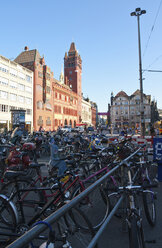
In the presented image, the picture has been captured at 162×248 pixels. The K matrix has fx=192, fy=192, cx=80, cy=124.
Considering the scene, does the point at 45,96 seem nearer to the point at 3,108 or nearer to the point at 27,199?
the point at 3,108

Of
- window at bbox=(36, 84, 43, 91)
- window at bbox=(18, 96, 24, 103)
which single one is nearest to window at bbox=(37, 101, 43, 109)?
window at bbox=(36, 84, 43, 91)

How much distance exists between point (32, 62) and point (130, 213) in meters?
47.4

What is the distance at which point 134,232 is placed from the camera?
2.08m

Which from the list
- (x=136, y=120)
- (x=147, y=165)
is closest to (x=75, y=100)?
(x=136, y=120)

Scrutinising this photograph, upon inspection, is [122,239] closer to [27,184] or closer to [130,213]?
[130,213]

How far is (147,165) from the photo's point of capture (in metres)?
4.55

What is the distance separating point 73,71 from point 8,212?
78835 millimetres

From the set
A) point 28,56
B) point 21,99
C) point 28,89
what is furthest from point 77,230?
point 28,56

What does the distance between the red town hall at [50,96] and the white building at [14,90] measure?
1629mm

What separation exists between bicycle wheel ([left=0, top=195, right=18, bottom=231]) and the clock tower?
74245 mm

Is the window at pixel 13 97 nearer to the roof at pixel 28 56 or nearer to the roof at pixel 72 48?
the roof at pixel 28 56

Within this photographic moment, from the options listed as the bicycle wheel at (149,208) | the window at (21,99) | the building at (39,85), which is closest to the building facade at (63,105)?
the building at (39,85)

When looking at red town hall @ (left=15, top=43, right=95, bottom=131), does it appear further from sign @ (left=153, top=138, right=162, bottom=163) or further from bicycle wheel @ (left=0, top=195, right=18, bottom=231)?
bicycle wheel @ (left=0, top=195, right=18, bottom=231)

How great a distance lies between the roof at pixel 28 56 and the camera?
46094 mm
